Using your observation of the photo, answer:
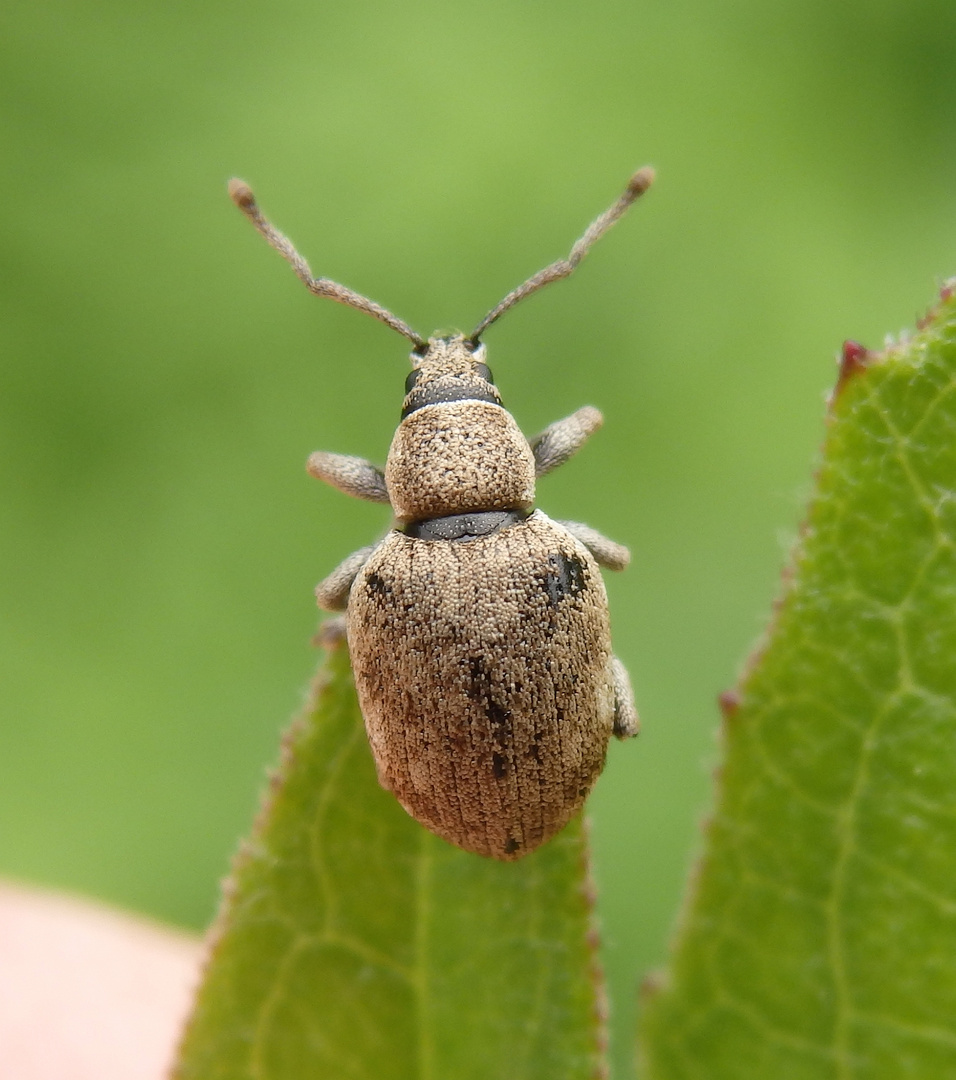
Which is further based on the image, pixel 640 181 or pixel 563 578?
pixel 640 181

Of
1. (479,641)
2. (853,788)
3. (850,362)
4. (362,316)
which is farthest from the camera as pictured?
(362,316)

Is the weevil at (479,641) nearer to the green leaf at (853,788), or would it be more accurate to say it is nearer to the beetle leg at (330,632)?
the beetle leg at (330,632)

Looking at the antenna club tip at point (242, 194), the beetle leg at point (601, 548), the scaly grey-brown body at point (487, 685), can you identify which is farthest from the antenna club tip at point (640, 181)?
the scaly grey-brown body at point (487, 685)

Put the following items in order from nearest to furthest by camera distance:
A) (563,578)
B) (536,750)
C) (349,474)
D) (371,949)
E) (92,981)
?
(371,949)
(536,750)
(563,578)
(349,474)
(92,981)

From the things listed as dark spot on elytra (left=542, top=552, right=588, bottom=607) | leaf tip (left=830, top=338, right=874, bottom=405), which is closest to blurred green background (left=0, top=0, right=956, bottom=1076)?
dark spot on elytra (left=542, top=552, right=588, bottom=607)

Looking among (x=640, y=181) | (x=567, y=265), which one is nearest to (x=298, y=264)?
(x=567, y=265)

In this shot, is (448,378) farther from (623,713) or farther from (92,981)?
(92,981)

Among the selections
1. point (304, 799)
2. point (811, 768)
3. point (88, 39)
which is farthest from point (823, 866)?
point (88, 39)
